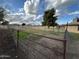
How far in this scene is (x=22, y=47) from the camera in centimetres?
505

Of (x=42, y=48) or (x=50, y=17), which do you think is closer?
(x=42, y=48)

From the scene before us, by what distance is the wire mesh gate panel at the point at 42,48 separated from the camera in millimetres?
3353

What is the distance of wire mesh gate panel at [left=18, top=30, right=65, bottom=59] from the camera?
335cm

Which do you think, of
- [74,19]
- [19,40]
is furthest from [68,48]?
[74,19]

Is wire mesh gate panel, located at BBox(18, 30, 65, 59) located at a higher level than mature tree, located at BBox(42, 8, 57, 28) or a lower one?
lower

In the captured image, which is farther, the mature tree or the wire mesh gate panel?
the mature tree

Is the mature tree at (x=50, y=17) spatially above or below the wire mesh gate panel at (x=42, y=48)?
above

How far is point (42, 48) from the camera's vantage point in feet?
12.6

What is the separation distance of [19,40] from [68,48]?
2718 millimetres

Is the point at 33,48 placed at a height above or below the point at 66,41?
below

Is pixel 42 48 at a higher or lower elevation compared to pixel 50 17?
lower

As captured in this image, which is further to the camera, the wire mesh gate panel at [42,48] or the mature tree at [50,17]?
the mature tree at [50,17]

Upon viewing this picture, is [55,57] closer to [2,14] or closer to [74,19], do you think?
[74,19]

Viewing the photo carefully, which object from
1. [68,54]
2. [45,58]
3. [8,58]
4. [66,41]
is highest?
[66,41]
